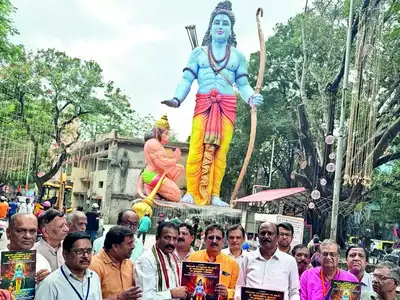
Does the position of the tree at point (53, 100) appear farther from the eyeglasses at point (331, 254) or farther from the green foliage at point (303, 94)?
the eyeglasses at point (331, 254)

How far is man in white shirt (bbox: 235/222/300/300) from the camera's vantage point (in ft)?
13.1

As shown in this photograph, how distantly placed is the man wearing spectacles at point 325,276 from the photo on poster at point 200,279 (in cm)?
106

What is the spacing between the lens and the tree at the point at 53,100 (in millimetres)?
24344

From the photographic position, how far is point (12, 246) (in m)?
3.42

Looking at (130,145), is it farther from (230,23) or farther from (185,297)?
(185,297)

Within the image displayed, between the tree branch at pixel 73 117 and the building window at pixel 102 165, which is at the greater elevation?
the tree branch at pixel 73 117

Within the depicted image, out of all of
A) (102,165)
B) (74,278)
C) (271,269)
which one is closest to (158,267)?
(74,278)

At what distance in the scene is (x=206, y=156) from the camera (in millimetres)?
19656

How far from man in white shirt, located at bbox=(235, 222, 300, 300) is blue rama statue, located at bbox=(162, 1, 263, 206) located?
15.4 metres

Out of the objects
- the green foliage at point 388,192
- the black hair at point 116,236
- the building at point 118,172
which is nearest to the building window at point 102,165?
the building at point 118,172

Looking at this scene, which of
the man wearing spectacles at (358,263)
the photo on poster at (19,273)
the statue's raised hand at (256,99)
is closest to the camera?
the photo on poster at (19,273)

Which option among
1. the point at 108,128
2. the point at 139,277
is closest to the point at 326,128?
the point at 139,277

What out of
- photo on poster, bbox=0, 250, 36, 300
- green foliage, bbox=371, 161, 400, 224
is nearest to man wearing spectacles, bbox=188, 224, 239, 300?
photo on poster, bbox=0, 250, 36, 300

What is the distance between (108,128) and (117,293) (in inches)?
1075
